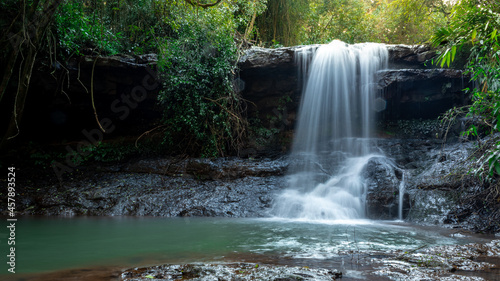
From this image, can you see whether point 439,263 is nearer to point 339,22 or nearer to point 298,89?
point 298,89

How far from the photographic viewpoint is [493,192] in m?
6.11

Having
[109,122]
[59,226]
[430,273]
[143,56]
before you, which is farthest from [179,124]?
[430,273]

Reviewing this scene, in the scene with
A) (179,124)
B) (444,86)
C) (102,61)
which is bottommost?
(179,124)

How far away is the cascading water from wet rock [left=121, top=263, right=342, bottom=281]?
6378 millimetres

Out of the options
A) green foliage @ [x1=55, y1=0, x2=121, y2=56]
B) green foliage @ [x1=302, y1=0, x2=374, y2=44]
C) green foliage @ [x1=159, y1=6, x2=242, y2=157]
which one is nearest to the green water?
green foliage @ [x1=159, y1=6, x2=242, y2=157]

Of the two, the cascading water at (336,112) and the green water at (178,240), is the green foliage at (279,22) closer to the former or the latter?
the cascading water at (336,112)

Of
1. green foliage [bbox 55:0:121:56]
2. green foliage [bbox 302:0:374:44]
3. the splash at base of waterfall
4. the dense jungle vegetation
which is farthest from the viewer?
green foliage [bbox 302:0:374:44]

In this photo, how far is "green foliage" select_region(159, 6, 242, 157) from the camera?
387 inches

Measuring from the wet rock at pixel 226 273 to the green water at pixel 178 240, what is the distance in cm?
68

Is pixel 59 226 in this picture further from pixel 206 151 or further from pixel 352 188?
pixel 352 188

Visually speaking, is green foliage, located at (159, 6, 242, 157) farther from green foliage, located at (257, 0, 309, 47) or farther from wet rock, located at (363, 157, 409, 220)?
green foliage, located at (257, 0, 309, 47)

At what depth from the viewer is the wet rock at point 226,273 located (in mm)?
2510

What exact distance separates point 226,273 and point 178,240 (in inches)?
91.9

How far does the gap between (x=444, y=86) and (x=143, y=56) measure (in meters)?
9.68
